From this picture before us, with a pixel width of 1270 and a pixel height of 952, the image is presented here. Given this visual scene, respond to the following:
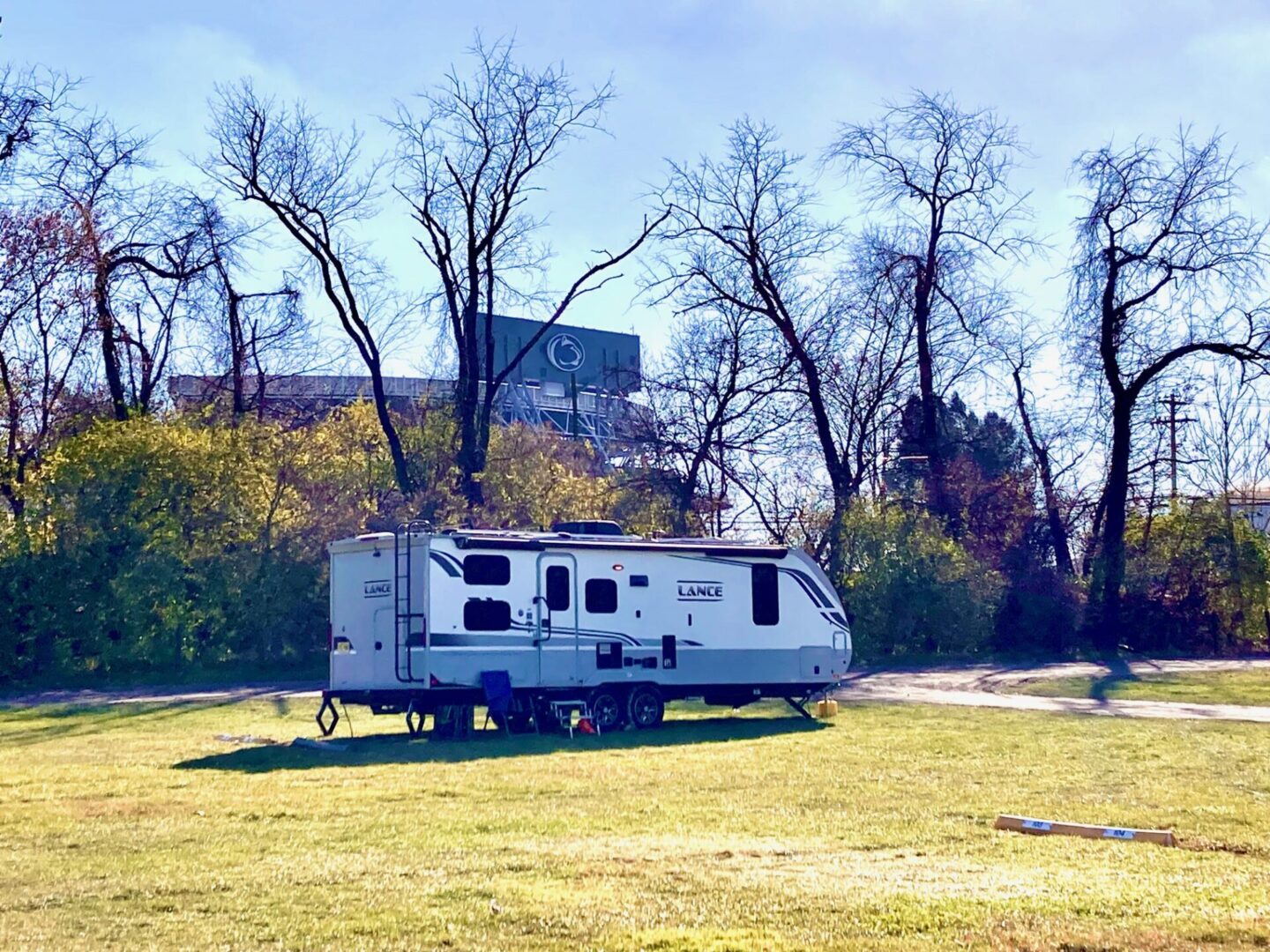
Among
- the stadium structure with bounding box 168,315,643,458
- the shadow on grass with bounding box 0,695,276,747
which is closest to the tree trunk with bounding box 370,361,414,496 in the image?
the stadium structure with bounding box 168,315,643,458

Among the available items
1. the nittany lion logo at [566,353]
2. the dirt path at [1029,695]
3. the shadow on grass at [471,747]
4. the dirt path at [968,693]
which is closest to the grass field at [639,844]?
the shadow on grass at [471,747]

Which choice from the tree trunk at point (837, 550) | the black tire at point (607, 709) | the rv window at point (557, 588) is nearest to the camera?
the rv window at point (557, 588)

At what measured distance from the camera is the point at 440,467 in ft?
128

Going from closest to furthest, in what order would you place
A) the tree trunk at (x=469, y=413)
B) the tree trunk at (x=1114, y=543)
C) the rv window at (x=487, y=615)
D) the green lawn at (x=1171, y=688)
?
the rv window at (x=487, y=615), the green lawn at (x=1171, y=688), the tree trunk at (x=469, y=413), the tree trunk at (x=1114, y=543)

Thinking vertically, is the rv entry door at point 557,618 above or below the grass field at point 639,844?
above

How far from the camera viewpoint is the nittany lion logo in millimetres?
62688

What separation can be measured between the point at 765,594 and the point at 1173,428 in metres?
27.4

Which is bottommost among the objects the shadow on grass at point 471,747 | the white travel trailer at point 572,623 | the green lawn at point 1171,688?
the shadow on grass at point 471,747

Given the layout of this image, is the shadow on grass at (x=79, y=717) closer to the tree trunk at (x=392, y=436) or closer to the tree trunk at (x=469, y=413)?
the tree trunk at (x=392, y=436)

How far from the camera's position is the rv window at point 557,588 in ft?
68.1

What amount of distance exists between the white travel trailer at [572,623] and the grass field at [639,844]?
1.19m

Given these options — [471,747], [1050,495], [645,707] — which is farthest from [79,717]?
[1050,495]

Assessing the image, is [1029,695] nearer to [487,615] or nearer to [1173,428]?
[487,615]

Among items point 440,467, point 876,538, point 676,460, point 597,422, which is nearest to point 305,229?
point 440,467
